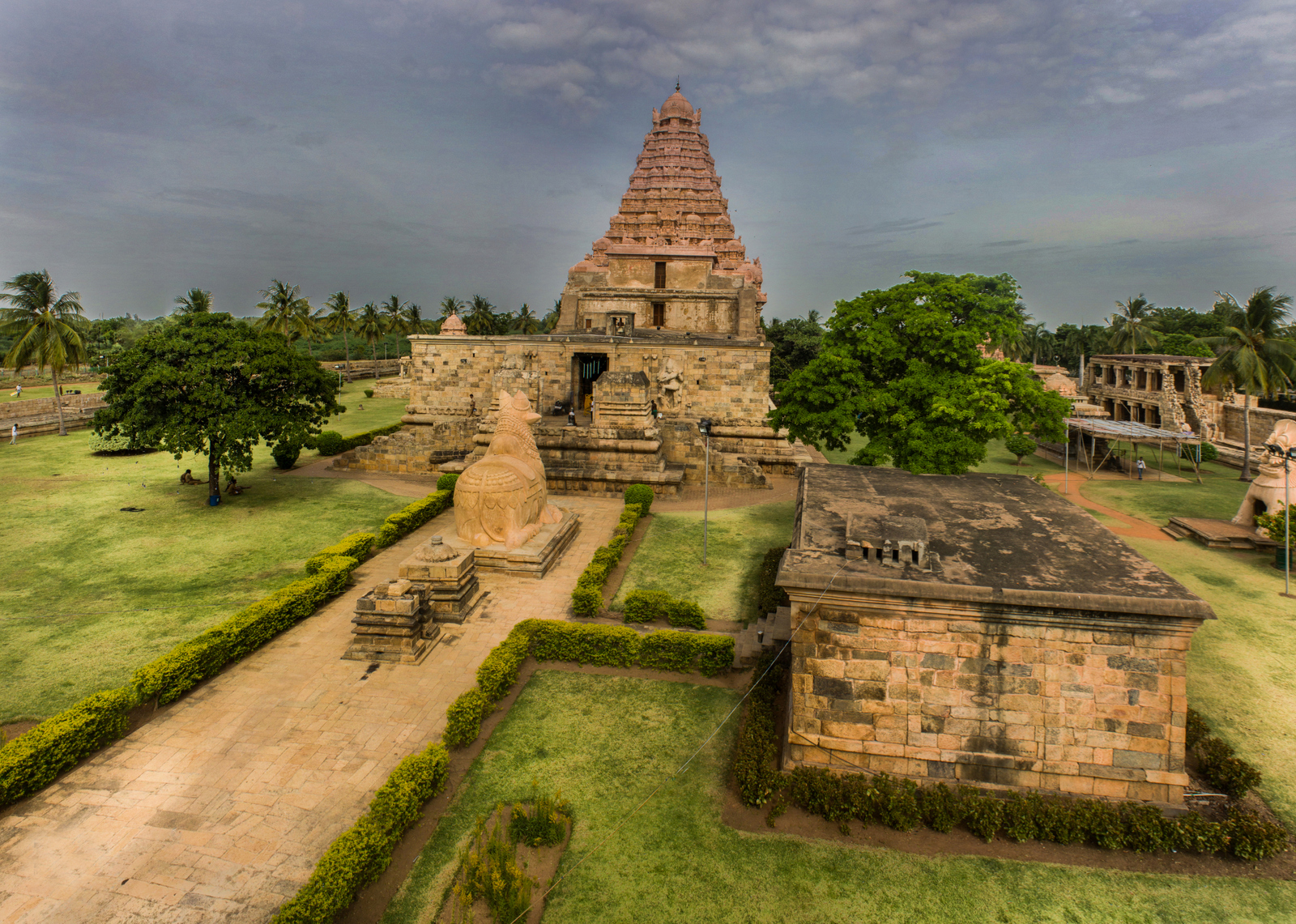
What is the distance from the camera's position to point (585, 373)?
3522 cm

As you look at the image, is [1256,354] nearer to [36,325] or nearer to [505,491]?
[505,491]

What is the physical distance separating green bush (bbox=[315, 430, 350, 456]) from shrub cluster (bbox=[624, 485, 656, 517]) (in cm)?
1596

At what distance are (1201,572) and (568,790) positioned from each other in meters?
16.5

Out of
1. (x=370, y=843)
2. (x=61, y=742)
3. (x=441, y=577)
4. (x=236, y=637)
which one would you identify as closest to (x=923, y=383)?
(x=441, y=577)

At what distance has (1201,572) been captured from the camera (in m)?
15.8

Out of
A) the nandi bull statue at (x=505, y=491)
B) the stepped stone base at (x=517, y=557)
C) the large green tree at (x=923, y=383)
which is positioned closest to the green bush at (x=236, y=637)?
the stepped stone base at (x=517, y=557)

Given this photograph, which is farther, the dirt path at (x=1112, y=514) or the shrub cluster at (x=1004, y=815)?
the dirt path at (x=1112, y=514)

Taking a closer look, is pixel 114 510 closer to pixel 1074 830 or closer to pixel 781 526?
pixel 781 526

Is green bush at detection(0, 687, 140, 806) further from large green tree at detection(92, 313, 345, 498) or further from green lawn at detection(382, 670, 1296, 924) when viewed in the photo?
large green tree at detection(92, 313, 345, 498)

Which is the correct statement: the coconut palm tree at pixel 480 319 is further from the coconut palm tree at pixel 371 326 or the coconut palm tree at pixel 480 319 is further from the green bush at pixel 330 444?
the green bush at pixel 330 444

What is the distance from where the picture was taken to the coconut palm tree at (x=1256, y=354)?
1054 inches

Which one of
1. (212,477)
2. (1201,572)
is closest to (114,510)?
(212,477)

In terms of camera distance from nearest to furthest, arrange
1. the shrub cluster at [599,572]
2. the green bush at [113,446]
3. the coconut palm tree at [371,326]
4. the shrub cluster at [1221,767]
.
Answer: the shrub cluster at [1221,767] < the shrub cluster at [599,572] < the green bush at [113,446] < the coconut palm tree at [371,326]

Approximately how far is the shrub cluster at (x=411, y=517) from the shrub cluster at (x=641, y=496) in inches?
215
